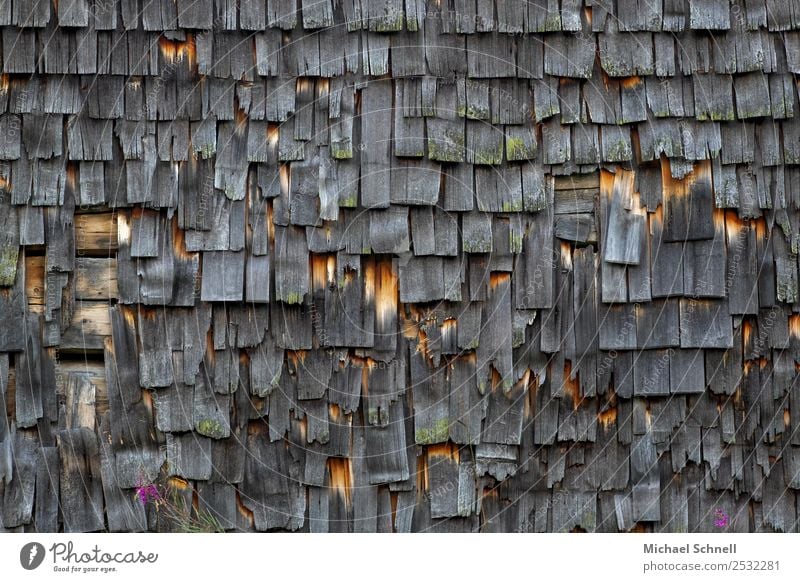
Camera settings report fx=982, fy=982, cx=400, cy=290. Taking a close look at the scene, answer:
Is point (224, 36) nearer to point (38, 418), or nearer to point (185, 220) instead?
point (185, 220)

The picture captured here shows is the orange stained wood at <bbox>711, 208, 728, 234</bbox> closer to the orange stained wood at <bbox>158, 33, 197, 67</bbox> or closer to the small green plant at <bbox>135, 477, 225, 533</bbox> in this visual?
the orange stained wood at <bbox>158, 33, 197, 67</bbox>

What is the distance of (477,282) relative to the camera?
4426 mm

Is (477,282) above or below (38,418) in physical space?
above

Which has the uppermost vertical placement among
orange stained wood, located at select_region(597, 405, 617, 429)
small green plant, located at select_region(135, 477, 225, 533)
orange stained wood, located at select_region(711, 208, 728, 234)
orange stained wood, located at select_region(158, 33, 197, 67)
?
orange stained wood, located at select_region(158, 33, 197, 67)

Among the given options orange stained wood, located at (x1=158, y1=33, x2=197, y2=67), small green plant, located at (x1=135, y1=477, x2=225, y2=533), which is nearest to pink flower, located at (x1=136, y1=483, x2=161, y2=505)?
small green plant, located at (x1=135, y1=477, x2=225, y2=533)

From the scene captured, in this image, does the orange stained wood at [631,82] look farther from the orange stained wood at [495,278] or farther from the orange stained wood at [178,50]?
the orange stained wood at [178,50]

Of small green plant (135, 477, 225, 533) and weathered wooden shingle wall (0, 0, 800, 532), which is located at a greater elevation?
weathered wooden shingle wall (0, 0, 800, 532)

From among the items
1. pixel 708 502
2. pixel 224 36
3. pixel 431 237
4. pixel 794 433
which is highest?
pixel 224 36

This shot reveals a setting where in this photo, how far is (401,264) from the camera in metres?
4.42

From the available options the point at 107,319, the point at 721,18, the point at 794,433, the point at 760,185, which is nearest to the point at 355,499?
the point at 107,319

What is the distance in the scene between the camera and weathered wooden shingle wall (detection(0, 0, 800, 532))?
436 cm

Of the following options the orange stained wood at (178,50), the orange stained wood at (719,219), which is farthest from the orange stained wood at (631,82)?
the orange stained wood at (178,50)

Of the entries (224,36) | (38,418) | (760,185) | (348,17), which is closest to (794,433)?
(760,185)

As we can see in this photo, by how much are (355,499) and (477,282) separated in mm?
1122
